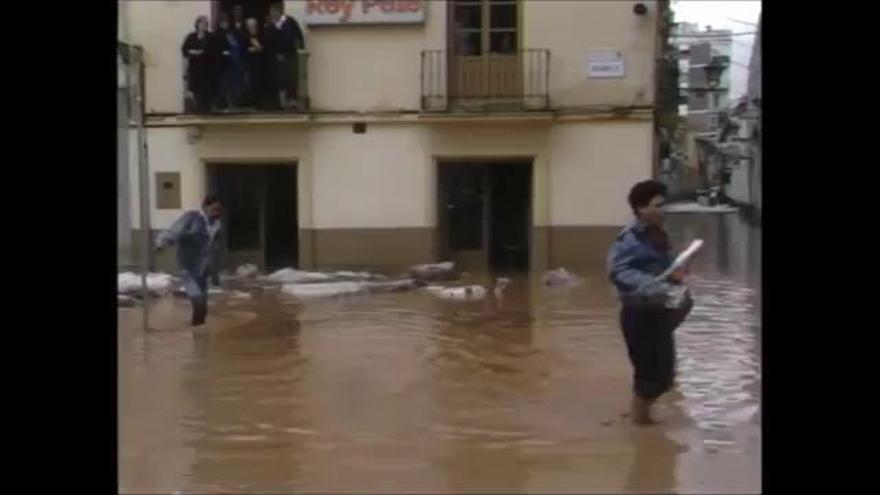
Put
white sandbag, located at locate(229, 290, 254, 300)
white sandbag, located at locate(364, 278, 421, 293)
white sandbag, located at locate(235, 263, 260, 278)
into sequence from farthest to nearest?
white sandbag, located at locate(235, 263, 260, 278) → white sandbag, located at locate(364, 278, 421, 293) → white sandbag, located at locate(229, 290, 254, 300)

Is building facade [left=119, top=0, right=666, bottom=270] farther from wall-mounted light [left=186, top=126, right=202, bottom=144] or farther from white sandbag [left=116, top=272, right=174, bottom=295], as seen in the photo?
white sandbag [left=116, top=272, right=174, bottom=295]

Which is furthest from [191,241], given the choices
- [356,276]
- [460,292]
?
[356,276]

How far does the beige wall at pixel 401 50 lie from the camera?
22.2 m

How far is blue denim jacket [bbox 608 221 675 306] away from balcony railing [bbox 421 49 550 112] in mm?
14845

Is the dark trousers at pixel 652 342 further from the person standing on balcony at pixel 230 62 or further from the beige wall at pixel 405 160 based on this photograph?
the person standing on balcony at pixel 230 62

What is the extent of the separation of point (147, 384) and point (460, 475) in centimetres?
395

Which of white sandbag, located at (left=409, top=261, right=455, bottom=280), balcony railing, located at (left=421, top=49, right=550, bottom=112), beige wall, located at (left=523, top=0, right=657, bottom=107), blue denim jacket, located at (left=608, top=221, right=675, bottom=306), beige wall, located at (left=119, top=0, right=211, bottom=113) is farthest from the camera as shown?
beige wall, located at (left=119, top=0, right=211, bottom=113)

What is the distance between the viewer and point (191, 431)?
7.91 metres

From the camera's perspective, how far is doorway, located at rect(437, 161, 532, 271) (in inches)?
909

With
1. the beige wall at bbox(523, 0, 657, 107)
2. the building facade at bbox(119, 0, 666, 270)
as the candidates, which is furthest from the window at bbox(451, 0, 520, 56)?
the beige wall at bbox(523, 0, 657, 107)

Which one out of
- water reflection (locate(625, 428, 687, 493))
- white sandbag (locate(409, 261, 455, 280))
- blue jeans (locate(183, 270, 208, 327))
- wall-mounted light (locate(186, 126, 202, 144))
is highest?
wall-mounted light (locate(186, 126, 202, 144))
